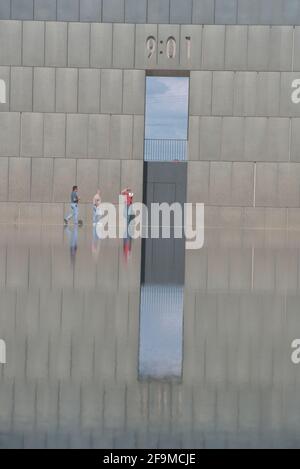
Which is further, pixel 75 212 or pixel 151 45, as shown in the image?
pixel 151 45

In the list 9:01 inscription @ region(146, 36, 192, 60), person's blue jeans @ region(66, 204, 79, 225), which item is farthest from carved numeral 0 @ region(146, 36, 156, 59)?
person's blue jeans @ region(66, 204, 79, 225)

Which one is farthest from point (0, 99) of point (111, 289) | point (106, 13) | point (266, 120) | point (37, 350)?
point (37, 350)

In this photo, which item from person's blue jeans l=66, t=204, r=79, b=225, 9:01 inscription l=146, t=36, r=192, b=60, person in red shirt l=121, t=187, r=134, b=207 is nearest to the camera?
person in red shirt l=121, t=187, r=134, b=207

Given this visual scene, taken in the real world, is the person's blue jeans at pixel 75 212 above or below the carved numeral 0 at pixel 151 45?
below

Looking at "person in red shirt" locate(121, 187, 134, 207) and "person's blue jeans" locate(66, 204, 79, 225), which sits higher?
"person in red shirt" locate(121, 187, 134, 207)

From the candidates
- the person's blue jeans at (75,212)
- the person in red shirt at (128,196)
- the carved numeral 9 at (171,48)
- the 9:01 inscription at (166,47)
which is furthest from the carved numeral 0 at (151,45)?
the person's blue jeans at (75,212)

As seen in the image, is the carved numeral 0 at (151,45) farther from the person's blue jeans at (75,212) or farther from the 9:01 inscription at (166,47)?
the person's blue jeans at (75,212)

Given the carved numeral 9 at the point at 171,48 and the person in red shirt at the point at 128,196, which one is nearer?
the person in red shirt at the point at 128,196

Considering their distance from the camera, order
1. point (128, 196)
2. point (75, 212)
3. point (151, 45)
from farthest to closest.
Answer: point (151, 45)
point (75, 212)
point (128, 196)

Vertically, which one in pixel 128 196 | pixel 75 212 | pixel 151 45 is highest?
pixel 151 45

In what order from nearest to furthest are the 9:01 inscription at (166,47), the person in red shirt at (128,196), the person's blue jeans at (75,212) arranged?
the person in red shirt at (128,196)
the person's blue jeans at (75,212)
the 9:01 inscription at (166,47)

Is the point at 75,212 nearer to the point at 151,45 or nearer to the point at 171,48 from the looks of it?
the point at 151,45

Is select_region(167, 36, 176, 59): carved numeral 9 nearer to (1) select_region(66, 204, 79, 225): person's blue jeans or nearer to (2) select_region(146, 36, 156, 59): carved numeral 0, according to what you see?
(2) select_region(146, 36, 156, 59): carved numeral 0

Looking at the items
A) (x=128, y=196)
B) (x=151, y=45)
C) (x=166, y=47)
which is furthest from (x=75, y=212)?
(x=166, y=47)
